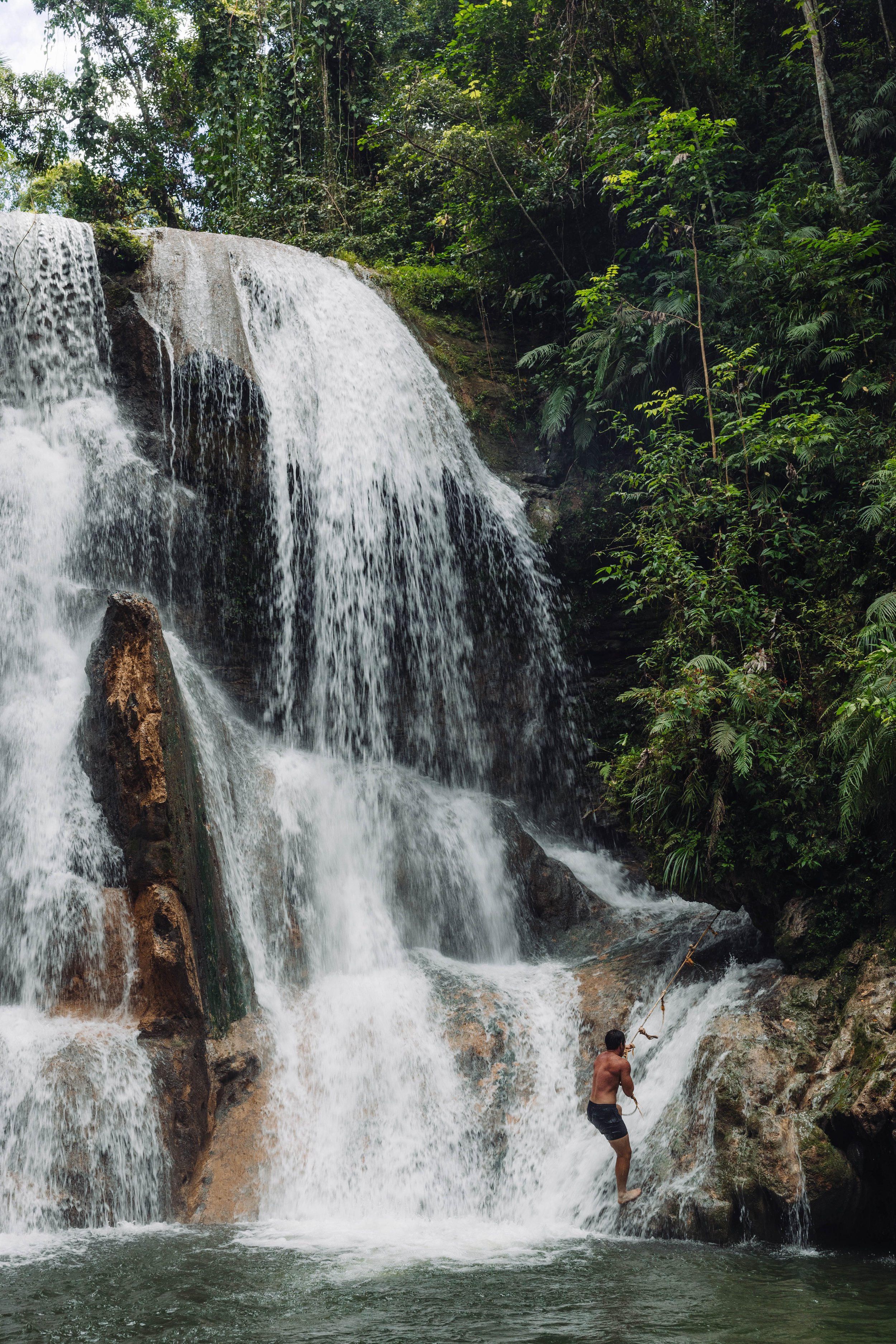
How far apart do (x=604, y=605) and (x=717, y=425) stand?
319 cm

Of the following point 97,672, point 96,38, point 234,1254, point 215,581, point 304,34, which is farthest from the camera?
point 96,38

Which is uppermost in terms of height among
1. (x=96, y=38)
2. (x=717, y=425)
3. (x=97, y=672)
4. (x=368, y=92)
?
(x=96, y=38)

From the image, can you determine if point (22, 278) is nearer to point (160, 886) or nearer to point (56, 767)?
point (56, 767)

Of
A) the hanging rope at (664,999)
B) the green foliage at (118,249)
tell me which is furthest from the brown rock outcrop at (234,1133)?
the green foliage at (118,249)

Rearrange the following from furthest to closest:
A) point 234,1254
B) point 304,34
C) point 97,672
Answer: point 304,34 < point 97,672 < point 234,1254

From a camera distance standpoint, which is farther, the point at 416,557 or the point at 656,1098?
the point at 416,557

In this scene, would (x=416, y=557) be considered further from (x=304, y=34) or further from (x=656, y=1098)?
(x=304, y=34)

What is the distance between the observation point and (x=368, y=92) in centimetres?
2178

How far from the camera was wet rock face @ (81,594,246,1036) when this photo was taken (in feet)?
28.3

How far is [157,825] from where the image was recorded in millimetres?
9039

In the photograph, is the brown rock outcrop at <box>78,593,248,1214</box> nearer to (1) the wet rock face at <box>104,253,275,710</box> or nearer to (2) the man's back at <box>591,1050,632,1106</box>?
(1) the wet rock face at <box>104,253,275,710</box>

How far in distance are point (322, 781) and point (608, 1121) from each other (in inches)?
233

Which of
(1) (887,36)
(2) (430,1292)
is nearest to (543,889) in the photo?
(2) (430,1292)

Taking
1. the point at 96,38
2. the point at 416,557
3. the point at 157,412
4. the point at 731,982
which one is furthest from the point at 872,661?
the point at 96,38
